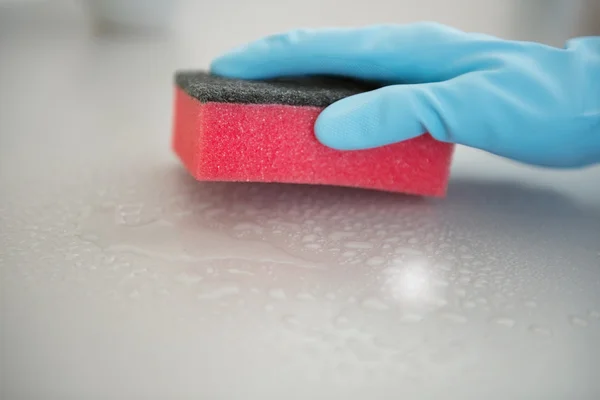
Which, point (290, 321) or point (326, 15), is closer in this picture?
point (290, 321)

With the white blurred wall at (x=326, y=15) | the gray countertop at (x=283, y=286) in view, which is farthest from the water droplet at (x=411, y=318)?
the white blurred wall at (x=326, y=15)

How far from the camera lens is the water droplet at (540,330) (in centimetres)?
57

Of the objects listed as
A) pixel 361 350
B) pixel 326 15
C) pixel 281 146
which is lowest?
pixel 361 350

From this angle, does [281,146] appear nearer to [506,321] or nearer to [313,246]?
[313,246]

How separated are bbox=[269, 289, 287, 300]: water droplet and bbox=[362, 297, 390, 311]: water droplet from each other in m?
0.09

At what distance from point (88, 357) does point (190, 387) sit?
0.10 m

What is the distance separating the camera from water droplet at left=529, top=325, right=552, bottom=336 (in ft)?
A: 1.87

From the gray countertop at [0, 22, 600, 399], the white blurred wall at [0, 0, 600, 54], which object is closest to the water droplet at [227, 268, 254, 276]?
the gray countertop at [0, 22, 600, 399]

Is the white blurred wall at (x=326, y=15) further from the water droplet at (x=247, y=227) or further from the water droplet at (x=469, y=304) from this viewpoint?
the water droplet at (x=469, y=304)

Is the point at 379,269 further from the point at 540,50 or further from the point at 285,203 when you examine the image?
the point at 540,50

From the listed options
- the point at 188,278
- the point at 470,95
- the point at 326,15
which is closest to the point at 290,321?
the point at 188,278

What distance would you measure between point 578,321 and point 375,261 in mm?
229

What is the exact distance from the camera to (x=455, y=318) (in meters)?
0.58

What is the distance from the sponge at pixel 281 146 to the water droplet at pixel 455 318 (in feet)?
1.04
